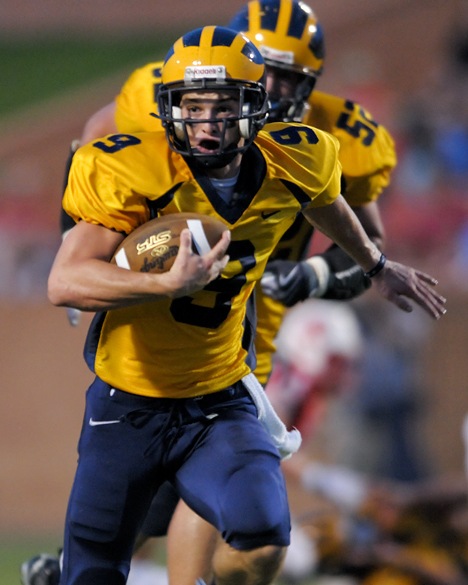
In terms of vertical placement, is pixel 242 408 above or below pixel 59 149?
above

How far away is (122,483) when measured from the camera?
3.67 meters

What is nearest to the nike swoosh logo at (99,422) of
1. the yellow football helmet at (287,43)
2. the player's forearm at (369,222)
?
the yellow football helmet at (287,43)

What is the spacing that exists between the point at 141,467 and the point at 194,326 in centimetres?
44

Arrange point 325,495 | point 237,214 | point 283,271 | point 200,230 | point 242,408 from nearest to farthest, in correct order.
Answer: point 200,230, point 237,214, point 242,408, point 283,271, point 325,495

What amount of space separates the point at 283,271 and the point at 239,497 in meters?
1.27

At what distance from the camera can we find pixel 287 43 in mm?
4738

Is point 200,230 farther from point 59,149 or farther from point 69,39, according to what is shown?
point 69,39

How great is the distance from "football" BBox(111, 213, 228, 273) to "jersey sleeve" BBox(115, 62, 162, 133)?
3.78ft

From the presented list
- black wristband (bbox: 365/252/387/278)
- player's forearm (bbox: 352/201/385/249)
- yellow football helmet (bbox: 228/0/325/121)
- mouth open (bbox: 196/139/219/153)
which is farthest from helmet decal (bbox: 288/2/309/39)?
mouth open (bbox: 196/139/219/153)

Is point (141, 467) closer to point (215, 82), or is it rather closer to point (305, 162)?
point (305, 162)

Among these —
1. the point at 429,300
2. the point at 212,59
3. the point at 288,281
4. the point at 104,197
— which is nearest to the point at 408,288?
the point at 429,300

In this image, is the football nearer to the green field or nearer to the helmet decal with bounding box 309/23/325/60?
the helmet decal with bounding box 309/23/325/60

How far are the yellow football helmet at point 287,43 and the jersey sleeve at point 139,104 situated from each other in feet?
1.33

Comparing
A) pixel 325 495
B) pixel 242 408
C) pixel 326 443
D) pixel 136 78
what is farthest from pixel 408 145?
pixel 242 408
